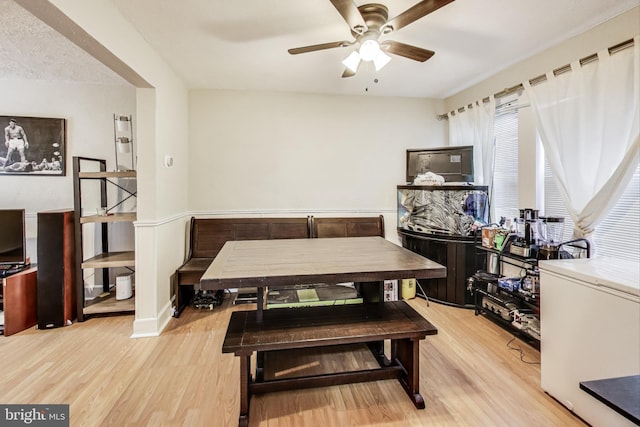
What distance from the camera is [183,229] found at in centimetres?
349

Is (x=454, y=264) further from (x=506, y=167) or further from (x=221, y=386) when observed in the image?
(x=221, y=386)

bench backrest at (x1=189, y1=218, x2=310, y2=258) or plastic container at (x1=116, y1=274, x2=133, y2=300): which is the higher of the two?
bench backrest at (x1=189, y1=218, x2=310, y2=258)

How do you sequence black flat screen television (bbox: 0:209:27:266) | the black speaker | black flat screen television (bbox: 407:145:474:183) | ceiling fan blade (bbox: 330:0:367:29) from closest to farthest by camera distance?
ceiling fan blade (bbox: 330:0:367:29) → the black speaker → black flat screen television (bbox: 0:209:27:266) → black flat screen television (bbox: 407:145:474:183)

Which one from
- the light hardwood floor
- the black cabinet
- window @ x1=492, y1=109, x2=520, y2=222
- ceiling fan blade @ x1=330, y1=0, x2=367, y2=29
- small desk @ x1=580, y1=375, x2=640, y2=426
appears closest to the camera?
small desk @ x1=580, y1=375, x2=640, y2=426

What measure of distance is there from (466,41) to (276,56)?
1.65 metres

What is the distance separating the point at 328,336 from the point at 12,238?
3251 mm

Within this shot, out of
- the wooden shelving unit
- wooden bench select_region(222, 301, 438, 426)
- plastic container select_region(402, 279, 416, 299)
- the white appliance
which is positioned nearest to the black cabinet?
plastic container select_region(402, 279, 416, 299)

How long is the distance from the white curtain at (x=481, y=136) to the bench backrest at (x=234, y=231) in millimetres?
2100

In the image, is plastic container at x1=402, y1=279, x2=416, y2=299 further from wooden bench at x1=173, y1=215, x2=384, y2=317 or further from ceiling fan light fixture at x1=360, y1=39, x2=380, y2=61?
ceiling fan light fixture at x1=360, y1=39, x2=380, y2=61

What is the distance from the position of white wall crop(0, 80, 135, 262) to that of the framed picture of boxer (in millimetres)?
46

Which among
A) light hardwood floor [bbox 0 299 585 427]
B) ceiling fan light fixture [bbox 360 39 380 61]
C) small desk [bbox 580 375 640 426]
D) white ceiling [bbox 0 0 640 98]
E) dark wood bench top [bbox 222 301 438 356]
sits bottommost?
light hardwood floor [bbox 0 299 585 427]

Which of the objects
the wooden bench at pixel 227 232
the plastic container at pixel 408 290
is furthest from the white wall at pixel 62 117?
the plastic container at pixel 408 290

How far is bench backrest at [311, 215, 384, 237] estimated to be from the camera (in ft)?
12.2

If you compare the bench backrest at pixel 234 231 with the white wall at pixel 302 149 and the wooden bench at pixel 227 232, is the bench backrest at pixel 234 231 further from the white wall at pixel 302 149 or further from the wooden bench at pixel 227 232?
the white wall at pixel 302 149
